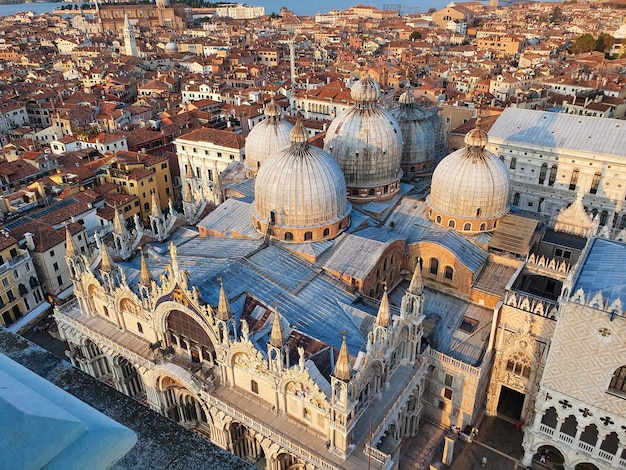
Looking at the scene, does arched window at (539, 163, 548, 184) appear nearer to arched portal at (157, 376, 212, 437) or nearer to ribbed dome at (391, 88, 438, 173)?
ribbed dome at (391, 88, 438, 173)

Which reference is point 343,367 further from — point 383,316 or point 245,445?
point 245,445

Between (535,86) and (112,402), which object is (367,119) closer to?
(112,402)

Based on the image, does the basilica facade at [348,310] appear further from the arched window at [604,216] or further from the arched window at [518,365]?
the arched window at [604,216]

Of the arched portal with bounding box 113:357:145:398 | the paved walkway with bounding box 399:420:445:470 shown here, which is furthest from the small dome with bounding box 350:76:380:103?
the arched portal with bounding box 113:357:145:398

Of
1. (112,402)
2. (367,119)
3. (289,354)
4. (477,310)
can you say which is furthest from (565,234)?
(112,402)

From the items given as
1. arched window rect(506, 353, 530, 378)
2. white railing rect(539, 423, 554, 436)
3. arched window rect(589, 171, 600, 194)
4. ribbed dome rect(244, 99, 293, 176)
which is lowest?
white railing rect(539, 423, 554, 436)

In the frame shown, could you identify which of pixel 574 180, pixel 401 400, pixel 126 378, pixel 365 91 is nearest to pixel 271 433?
pixel 401 400

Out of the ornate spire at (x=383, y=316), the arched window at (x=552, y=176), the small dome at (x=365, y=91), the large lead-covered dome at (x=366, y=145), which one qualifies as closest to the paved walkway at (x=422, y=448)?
the ornate spire at (x=383, y=316)
